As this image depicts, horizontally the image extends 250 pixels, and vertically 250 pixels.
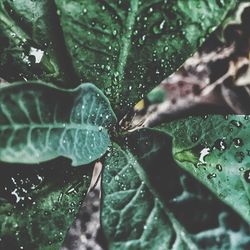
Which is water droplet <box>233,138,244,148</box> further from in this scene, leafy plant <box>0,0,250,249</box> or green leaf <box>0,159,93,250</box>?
green leaf <box>0,159,93,250</box>

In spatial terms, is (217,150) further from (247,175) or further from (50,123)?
(50,123)

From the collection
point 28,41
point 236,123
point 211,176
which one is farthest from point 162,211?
point 28,41

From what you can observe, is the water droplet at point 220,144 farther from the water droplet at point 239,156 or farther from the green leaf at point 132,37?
the green leaf at point 132,37

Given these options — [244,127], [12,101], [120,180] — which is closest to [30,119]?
[12,101]

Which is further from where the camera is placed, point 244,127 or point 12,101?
point 244,127

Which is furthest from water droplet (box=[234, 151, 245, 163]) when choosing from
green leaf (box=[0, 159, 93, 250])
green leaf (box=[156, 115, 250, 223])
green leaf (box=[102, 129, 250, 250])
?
green leaf (box=[0, 159, 93, 250])

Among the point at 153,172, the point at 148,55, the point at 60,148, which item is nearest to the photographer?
the point at 60,148

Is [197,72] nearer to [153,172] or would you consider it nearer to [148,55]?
[148,55]

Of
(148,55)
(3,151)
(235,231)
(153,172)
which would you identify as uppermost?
(148,55)
